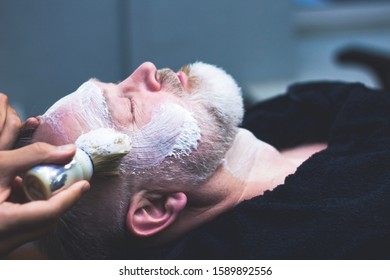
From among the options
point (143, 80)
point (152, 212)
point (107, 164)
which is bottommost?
point (152, 212)

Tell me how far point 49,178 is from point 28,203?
0.04 m

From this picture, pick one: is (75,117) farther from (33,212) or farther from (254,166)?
(254,166)

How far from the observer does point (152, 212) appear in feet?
2.91

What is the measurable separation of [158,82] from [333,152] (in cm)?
38

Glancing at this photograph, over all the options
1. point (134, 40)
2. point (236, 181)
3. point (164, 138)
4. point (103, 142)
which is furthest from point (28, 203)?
point (134, 40)

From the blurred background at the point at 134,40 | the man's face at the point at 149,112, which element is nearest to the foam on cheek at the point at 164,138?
the man's face at the point at 149,112

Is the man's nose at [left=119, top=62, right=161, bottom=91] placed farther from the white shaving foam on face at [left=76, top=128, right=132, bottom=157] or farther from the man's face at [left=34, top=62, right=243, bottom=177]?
the white shaving foam on face at [left=76, top=128, right=132, bottom=157]

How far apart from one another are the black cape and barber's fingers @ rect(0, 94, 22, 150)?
0.32m

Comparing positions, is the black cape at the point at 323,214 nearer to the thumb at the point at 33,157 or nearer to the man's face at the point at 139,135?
the man's face at the point at 139,135

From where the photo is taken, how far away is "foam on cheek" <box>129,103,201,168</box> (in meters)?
0.85

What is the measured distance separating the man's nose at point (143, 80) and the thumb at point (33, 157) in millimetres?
277

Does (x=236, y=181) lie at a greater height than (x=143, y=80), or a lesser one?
lesser

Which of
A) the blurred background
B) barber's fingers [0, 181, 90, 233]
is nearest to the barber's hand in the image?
barber's fingers [0, 181, 90, 233]
